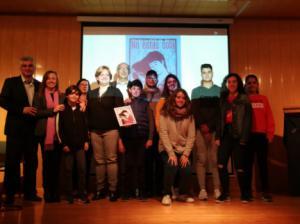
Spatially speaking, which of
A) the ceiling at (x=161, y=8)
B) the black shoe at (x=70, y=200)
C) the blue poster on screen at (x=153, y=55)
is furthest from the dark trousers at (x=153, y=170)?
the ceiling at (x=161, y=8)

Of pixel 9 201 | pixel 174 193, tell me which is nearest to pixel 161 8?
pixel 174 193

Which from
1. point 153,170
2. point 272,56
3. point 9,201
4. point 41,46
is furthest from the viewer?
point 272,56

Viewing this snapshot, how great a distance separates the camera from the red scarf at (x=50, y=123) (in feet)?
10.1

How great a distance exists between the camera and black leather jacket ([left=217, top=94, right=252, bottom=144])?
315 centimetres

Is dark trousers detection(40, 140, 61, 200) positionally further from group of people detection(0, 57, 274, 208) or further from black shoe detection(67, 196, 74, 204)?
black shoe detection(67, 196, 74, 204)

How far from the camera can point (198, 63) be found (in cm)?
460

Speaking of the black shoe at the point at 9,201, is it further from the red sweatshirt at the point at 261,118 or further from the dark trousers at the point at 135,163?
the red sweatshirt at the point at 261,118

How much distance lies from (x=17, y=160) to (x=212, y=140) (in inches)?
74.4

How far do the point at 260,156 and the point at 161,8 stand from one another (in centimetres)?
234

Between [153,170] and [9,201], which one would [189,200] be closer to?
[153,170]

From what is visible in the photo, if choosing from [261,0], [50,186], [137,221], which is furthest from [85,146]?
[261,0]

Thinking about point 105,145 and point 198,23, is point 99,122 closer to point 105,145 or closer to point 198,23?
point 105,145

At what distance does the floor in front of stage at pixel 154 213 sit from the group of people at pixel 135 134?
162mm

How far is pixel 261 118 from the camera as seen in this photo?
3408mm
